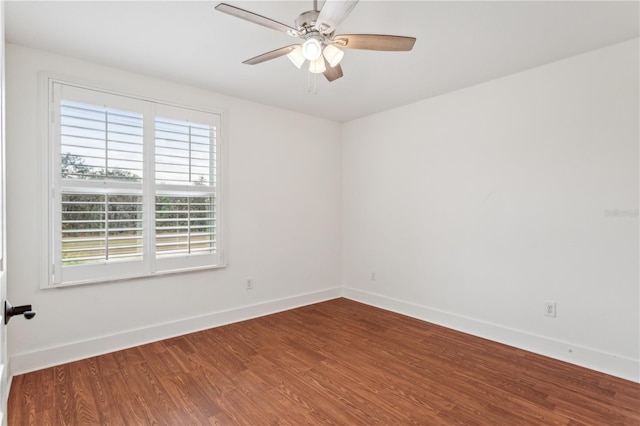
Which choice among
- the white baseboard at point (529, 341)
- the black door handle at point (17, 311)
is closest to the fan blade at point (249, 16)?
the black door handle at point (17, 311)

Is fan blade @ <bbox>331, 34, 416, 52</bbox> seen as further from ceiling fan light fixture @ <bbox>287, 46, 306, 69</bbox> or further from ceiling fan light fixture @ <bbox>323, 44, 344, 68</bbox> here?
ceiling fan light fixture @ <bbox>287, 46, 306, 69</bbox>

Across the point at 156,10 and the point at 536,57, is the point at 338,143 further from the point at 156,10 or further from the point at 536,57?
the point at 156,10

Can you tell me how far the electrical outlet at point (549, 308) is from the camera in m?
2.84

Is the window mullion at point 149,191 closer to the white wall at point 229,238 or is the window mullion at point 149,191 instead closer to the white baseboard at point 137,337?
the white wall at point 229,238

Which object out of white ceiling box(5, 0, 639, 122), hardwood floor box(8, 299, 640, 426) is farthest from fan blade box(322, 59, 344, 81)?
hardwood floor box(8, 299, 640, 426)

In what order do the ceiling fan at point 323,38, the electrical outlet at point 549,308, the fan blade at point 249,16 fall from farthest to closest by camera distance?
the electrical outlet at point 549,308
the ceiling fan at point 323,38
the fan blade at point 249,16

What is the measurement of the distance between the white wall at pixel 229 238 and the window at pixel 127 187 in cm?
13

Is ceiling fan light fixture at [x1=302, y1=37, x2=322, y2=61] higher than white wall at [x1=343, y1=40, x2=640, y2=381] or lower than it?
higher

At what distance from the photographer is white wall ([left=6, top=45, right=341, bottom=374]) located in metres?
2.55

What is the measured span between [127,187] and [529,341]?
3.81 metres

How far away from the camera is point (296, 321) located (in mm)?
3711

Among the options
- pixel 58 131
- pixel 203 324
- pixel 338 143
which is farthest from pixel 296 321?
pixel 58 131

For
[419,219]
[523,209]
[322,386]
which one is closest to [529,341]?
[523,209]

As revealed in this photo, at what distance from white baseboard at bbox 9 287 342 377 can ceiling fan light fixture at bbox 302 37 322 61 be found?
2.76 metres
